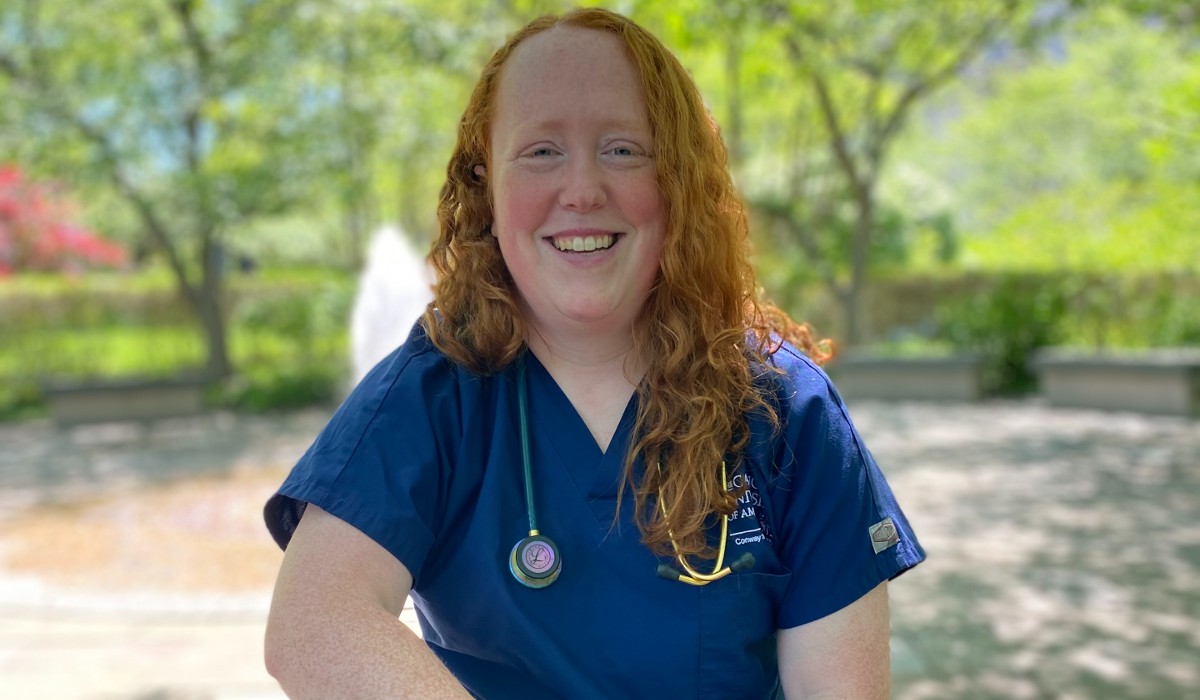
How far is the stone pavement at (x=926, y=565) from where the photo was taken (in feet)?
14.8

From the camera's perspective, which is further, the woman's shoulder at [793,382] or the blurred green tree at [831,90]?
the blurred green tree at [831,90]

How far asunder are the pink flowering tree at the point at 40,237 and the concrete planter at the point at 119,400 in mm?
5825

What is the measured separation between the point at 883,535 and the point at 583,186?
0.59 meters

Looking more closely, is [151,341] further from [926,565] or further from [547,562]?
[547,562]

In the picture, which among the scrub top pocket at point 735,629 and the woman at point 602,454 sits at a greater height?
the woman at point 602,454

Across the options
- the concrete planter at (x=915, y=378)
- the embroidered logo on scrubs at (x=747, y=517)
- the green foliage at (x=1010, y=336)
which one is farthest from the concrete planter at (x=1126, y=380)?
the embroidered logo on scrubs at (x=747, y=517)

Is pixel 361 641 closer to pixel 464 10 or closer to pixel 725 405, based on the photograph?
pixel 725 405

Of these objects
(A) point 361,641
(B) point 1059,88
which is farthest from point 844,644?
(B) point 1059,88

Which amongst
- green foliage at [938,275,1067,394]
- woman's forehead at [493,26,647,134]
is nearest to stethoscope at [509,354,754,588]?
woman's forehead at [493,26,647,134]

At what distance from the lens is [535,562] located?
1.44 meters

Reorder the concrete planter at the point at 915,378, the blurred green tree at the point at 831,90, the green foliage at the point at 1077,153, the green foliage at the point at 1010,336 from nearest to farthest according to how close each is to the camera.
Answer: the blurred green tree at the point at 831,90
the green foliage at the point at 1077,153
the concrete planter at the point at 915,378
the green foliage at the point at 1010,336

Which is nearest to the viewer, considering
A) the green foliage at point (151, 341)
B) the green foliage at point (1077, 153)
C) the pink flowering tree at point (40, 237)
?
the green foliage at point (1077, 153)

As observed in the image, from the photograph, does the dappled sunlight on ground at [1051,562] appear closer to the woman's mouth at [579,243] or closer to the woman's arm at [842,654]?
the woman's arm at [842,654]

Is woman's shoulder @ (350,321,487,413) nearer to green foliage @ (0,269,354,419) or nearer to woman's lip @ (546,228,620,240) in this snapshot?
woman's lip @ (546,228,620,240)
